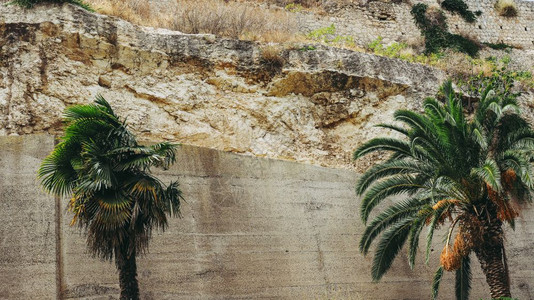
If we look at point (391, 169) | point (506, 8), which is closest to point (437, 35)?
point (506, 8)

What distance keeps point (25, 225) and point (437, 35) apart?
17.8 metres

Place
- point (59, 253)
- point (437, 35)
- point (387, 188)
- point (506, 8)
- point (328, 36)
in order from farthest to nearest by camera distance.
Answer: point (506, 8), point (437, 35), point (328, 36), point (387, 188), point (59, 253)

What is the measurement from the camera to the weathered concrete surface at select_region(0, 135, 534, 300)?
13055mm

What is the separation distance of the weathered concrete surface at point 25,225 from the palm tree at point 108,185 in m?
2.47

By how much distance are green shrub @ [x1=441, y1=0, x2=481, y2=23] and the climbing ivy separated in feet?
2.47

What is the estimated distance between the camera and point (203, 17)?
1927cm

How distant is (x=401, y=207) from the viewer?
47.2ft

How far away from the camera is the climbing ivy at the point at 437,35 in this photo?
25062 millimetres

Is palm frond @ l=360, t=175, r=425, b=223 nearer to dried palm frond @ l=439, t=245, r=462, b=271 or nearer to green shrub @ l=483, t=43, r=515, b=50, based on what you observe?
dried palm frond @ l=439, t=245, r=462, b=271

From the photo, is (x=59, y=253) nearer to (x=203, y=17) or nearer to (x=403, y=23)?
(x=203, y=17)

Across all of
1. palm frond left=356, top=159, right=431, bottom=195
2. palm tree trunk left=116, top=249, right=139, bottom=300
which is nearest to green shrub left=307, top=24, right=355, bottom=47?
palm frond left=356, top=159, right=431, bottom=195

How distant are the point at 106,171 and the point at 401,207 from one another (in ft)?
22.4

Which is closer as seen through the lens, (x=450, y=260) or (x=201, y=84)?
(x=450, y=260)

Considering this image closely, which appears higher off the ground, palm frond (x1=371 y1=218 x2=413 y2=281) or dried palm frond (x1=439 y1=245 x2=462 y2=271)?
dried palm frond (x1=439 y1=245 x2=462 y2=271)
